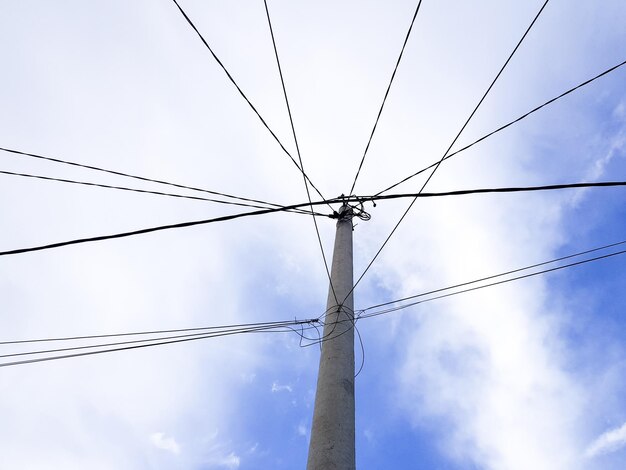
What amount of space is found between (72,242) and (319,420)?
9.35 ft

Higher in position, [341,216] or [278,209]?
[341,216]

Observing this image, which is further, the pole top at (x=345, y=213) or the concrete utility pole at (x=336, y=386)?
the pole top at (x=345, y=213)

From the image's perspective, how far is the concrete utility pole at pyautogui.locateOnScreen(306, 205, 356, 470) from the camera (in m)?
3.51

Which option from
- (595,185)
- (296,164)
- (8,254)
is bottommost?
(8,254)

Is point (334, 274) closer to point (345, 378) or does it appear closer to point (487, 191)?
point (345, 378)

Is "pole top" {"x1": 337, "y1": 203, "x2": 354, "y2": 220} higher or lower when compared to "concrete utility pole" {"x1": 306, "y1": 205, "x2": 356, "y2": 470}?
higher

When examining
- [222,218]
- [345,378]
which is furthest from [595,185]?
[222,218]

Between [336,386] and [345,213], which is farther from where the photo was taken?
[345,213]

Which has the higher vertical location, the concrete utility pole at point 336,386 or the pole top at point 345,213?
the pole top at point 345,213

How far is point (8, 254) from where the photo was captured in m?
4.26

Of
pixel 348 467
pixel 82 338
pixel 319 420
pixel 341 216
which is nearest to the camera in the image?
pixel 348 467

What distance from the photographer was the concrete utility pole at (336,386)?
3510 millimetres

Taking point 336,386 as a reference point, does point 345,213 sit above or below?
above

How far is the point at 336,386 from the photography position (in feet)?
13.2
